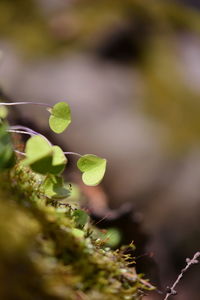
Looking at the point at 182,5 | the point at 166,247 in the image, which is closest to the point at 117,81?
the point at 166,247

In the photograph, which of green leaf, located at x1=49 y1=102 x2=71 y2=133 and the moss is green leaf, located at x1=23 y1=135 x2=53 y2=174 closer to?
the moss

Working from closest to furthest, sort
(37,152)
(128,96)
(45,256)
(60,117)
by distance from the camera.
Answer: (45,256) → (37,152) → (60,117) → (128,96)

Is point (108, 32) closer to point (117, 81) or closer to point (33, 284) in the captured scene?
point (117, 81)

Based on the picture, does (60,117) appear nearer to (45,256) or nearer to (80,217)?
(80,217)

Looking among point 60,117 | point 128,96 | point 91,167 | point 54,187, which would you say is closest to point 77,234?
point 54,187

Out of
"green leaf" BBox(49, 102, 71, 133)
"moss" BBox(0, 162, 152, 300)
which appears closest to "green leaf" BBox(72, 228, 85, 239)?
"moss" BBox(0, 162, 152, 300)

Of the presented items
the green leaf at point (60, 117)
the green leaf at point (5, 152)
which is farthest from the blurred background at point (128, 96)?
the green leaf at point (5, 152)
